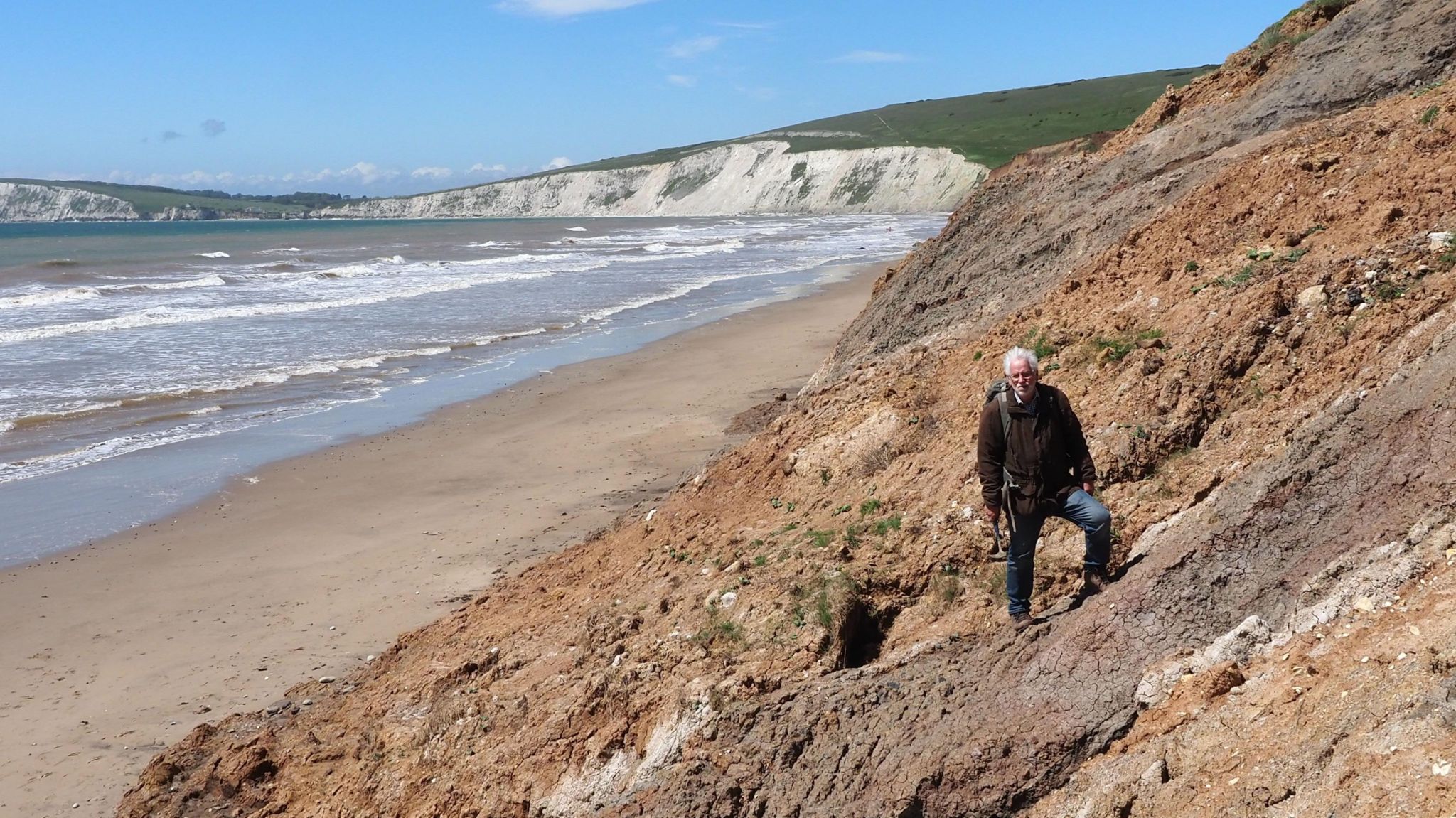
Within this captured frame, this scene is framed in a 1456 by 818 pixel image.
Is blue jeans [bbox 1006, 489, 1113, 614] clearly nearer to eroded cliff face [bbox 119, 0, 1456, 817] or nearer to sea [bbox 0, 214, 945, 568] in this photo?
eroded cliff face [bbox 119, 0, 1456, 817]

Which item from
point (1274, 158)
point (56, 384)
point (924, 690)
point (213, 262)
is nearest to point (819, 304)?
point (56, 384)

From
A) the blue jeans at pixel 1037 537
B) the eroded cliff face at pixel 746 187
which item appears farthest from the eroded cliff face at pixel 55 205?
the blue jeans at pixel 1037 537

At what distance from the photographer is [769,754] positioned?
201 inches

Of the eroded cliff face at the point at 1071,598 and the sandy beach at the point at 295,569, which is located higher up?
the eroded cliff face at the point at 1071,598

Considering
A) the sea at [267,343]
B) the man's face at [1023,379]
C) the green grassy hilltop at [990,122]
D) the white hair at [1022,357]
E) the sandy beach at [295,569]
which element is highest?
the green grassy hilltop at [990,122]

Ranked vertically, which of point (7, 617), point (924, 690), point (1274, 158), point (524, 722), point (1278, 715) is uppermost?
point (1274, 158)

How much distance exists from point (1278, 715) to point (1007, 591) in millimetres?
1689

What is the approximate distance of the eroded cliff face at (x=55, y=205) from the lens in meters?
196

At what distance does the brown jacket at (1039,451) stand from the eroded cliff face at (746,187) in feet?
317

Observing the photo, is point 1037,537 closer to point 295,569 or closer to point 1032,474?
point 1032,474

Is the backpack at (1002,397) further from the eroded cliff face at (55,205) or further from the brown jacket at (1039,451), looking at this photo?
the eroded cliff face at (55,205)

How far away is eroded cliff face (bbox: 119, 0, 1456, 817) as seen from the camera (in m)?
4.10

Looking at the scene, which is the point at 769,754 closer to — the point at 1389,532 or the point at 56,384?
the point at 1389,532

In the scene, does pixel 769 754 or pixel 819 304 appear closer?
pixel 769 754
